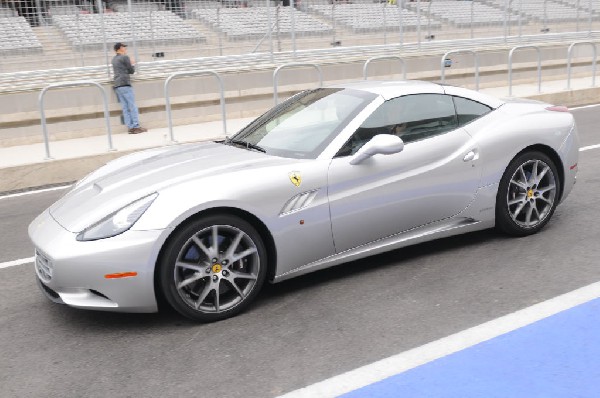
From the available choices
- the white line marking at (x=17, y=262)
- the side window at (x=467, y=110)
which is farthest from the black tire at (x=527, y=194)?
the white line marking at (x=17, y=262)

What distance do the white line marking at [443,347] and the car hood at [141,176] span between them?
1583mm

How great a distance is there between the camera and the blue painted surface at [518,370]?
3.24 m

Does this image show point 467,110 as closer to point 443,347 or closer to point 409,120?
point 409,120

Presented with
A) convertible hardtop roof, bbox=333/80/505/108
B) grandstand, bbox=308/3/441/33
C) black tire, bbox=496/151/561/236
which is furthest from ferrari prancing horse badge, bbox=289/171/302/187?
grandstand, bbox=308/3/441/33

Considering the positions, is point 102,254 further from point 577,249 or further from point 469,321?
point 577,249

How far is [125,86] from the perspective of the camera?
1262cm

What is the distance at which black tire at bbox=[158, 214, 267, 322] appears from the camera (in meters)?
4.00

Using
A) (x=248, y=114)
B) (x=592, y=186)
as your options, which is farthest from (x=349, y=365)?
(x=248, y=114)

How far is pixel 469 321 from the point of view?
402 cm

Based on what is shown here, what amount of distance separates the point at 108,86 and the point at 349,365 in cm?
1089

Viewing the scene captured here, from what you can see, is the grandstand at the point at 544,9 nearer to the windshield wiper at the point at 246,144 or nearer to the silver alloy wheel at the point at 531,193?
the silver alloy wheel at the point at 531,193

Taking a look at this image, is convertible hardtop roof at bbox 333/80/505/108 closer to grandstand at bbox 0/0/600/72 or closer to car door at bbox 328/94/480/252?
car door at bbox 328/94/480/252

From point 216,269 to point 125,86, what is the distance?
9.28 meters

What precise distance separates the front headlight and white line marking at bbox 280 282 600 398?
1.44 metres
